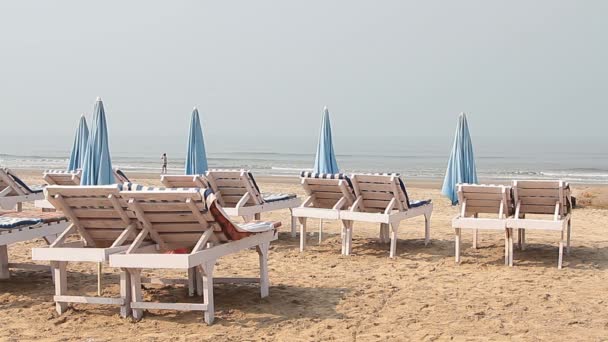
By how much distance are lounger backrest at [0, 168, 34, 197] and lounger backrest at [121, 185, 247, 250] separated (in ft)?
15.8

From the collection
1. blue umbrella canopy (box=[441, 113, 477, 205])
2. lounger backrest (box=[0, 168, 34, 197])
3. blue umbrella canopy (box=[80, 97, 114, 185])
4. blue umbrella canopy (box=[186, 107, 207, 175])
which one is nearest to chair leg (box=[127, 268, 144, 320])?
blue umbrella canopy (box=[80, 97, 114, 185])

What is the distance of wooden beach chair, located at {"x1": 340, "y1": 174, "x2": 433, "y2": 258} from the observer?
25.8 feet

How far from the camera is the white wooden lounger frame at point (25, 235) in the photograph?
5.74 metres

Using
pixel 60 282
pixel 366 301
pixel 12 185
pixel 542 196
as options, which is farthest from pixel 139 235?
pixel 12 185

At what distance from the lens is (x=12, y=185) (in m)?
9.30

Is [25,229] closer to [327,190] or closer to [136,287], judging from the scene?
[136,287]

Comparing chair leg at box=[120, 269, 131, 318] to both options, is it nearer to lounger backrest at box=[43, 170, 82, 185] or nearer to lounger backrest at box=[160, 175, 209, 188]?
lounger backrest at box=[160, 175, 209, 188]

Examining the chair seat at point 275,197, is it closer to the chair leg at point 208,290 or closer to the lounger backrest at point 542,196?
the lounger backrest at point 542,196

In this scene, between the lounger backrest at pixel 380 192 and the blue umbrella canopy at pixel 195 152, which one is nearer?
the lounger backrest at pixel 380 192

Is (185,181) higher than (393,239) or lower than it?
higher

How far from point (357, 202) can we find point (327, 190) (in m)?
0.49

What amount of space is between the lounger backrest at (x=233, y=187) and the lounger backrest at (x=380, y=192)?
1299 mm

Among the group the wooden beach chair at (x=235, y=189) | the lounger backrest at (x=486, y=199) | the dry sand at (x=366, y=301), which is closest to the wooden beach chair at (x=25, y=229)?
the dry sand at (x=366, y=301)

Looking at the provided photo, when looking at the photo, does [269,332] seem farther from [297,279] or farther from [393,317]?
[297,279]
